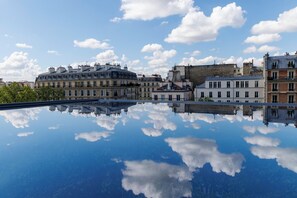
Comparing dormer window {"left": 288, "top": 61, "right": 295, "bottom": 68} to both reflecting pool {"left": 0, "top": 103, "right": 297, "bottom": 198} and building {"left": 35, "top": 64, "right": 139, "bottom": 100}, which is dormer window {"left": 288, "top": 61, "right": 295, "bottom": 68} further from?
building {"left": 35, "top": 64, "right": 139, "bottom": 100}

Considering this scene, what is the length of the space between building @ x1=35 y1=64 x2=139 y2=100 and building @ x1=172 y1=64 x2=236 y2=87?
17539 mm

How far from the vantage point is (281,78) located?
47562 millimetres

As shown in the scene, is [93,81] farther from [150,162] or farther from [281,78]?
[150,162]

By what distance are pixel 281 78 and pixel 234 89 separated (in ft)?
32.1

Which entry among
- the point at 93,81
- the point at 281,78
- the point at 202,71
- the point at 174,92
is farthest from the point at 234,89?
the point at 93,81

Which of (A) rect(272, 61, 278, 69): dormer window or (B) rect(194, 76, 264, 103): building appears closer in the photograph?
(A) rect(272, 61, 278, 69): dormer window

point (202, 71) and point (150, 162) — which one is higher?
point (202, 71)

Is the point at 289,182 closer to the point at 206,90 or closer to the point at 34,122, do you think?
the point at 34,122

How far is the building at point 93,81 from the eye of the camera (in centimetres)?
7012

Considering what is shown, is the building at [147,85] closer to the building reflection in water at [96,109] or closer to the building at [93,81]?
the building at [93,81]

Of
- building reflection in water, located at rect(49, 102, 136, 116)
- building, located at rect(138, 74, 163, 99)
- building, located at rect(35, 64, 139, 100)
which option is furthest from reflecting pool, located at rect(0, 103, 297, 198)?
building, located at rect(138, 74, 163, 99)

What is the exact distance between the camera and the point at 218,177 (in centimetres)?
848

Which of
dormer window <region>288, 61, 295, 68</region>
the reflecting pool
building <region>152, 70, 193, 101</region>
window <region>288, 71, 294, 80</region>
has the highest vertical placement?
dormer window <region>288, 61, 295, 68</region>

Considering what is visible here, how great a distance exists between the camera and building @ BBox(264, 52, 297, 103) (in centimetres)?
4697
